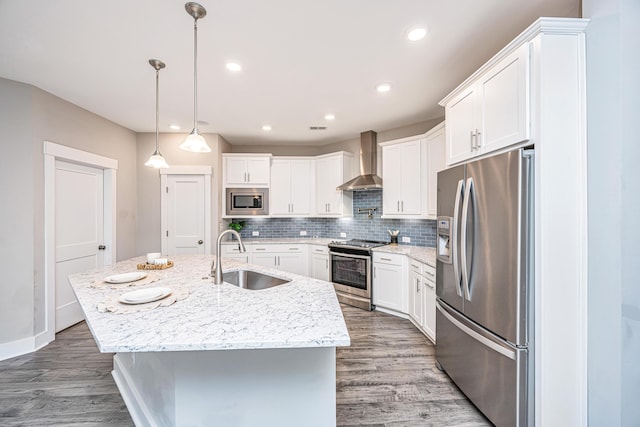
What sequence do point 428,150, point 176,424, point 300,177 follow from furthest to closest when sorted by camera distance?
1. point 300,177
2. point 428,150
3. point 176,424

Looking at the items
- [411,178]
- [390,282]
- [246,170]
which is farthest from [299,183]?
[390,282]

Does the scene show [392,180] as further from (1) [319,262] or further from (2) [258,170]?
(2) [258,170]

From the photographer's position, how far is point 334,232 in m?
4.92

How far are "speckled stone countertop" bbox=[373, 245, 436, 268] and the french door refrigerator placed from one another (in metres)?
0.72

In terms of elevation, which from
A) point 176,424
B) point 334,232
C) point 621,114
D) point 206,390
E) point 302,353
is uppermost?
point 621,114

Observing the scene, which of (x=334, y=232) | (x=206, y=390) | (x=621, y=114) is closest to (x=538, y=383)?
(x=621, y=114)

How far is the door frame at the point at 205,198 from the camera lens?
4117mm

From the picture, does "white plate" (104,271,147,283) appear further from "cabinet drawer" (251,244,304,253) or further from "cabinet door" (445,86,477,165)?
"cabinet door" (445,86,477,165)

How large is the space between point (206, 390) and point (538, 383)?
177 cm

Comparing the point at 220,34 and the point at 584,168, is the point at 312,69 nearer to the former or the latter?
the point at 220,34

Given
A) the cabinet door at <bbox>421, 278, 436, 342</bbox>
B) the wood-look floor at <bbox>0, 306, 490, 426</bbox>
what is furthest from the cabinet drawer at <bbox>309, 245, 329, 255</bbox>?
the cabinet door at <bbox>421, 278, 436, 342</bbox>

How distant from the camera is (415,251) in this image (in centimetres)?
338

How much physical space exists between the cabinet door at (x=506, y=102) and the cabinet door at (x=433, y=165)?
1.18m

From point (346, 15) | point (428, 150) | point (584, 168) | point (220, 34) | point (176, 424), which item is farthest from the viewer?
point (428, 150)
